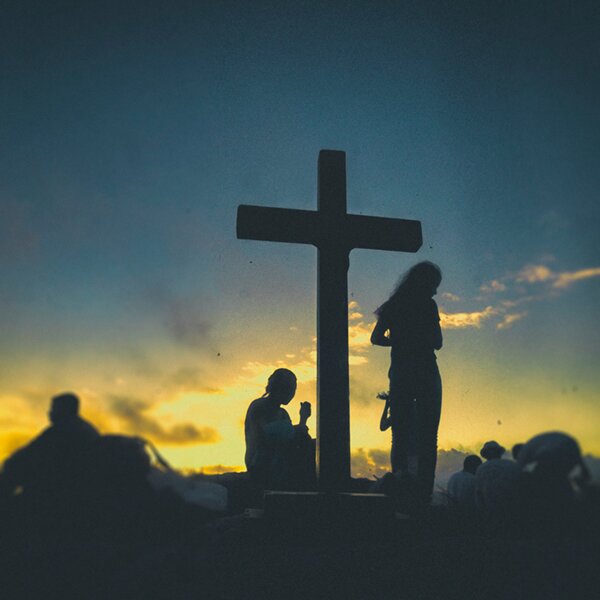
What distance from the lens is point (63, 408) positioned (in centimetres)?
241

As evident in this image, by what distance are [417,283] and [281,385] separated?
1.76 meters

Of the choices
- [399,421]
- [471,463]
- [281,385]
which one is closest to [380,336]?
[399,421]

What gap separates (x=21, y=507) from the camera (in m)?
2.29

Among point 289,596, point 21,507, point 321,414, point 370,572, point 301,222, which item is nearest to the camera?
A: point 21,507

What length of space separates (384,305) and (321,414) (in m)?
1.31

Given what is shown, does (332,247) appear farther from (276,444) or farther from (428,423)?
(276,444)

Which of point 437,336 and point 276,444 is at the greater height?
point 437,336

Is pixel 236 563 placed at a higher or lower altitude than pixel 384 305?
lower

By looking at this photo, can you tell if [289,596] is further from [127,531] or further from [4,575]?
[4,575]

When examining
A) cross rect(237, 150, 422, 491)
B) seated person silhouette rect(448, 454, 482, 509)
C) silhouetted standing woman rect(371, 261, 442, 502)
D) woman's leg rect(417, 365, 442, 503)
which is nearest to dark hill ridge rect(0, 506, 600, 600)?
seated person silhouette rect(448, 454, 482, 509)

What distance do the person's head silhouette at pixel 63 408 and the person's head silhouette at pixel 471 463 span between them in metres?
4.93

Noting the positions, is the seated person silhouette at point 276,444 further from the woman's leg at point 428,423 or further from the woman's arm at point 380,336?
the woman's leg at point 428,423

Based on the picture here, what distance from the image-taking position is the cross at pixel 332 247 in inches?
183

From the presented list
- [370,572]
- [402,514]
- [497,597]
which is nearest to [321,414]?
[402,514]
